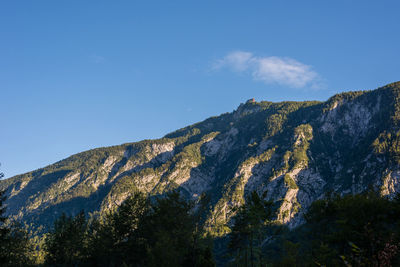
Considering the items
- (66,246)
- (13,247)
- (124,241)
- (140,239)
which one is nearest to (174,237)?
(140,239)

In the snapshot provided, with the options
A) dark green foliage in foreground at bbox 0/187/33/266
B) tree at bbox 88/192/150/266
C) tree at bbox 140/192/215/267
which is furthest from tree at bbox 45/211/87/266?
tree at bbox 140/192/215/267

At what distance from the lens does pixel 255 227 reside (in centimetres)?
5084

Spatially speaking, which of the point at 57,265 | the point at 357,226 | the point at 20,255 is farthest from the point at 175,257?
the point at 20,255

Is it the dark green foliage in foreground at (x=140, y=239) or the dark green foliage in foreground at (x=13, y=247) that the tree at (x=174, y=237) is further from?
the dark green foliage in foreground at (x=13, y=247)

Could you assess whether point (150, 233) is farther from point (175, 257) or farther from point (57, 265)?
point (57, 265)

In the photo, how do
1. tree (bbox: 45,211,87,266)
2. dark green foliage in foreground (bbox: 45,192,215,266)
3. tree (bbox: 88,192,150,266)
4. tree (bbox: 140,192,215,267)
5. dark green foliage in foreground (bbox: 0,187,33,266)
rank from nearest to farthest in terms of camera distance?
dark green foliage in foreground (bbox: 0,187,33,266)
tree (bbox: 140,192,215,267)
dark green foliage in foreground (bbox: 45,192,215,266)
tree (bbox: 88,192,150,266)
tree (bbox: 45,211,87,266)

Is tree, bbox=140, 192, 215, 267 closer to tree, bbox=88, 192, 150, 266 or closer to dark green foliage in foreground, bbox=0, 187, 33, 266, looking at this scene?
tree, bbox=88, 192, 150, 266

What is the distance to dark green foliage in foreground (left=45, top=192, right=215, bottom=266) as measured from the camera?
49.2 m

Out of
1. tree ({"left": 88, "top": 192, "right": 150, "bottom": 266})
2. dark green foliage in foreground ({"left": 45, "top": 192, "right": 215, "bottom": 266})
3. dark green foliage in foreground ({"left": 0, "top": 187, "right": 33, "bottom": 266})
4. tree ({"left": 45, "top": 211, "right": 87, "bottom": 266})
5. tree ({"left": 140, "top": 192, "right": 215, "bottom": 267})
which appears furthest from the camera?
tree ({"left": 45, "top": 211, "right": 87, "bottom": 266})

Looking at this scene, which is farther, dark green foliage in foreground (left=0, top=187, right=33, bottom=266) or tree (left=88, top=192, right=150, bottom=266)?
tree (left=88, top=192, right=150, bottom=266)

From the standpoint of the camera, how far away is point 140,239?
62.2m

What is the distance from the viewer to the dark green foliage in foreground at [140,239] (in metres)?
49.2

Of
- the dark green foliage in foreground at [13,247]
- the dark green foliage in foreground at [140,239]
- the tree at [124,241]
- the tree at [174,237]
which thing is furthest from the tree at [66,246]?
the tree at [174,237]

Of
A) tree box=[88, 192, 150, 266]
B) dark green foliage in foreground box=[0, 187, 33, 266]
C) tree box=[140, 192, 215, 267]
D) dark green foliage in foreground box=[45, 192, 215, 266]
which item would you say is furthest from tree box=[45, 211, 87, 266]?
tree box=[140, 192, 215, 267]
